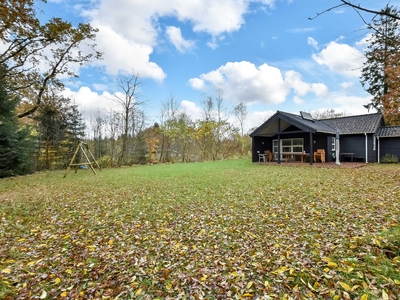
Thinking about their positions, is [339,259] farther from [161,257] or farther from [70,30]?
[70,30]

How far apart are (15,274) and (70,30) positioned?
1132cm

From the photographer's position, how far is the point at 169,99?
22.4m

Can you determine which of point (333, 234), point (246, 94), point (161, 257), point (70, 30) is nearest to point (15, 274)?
point (161, 257)

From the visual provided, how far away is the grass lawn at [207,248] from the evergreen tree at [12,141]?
7.46m

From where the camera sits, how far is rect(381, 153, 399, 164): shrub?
497 inches

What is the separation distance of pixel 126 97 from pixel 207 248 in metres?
17.3

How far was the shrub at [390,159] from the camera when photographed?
41.4 feet

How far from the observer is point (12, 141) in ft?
35.3

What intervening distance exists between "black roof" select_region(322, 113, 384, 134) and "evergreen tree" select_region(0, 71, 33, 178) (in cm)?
1973

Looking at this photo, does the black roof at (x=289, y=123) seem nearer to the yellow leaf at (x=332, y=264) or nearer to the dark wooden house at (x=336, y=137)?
the dark wooden house at (x=336, y=137)

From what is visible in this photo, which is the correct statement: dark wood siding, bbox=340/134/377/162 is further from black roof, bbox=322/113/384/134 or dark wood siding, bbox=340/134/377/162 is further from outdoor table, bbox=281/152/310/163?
outdoor table, bbox=281/152/310/163

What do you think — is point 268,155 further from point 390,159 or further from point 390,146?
point 390,146

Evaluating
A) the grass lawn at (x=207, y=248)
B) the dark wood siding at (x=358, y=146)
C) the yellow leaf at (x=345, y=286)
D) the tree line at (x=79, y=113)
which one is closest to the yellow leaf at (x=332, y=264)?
the grass lawn at (x=207, y=248)

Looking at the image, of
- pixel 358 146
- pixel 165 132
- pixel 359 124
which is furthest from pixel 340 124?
pixel 165 132
